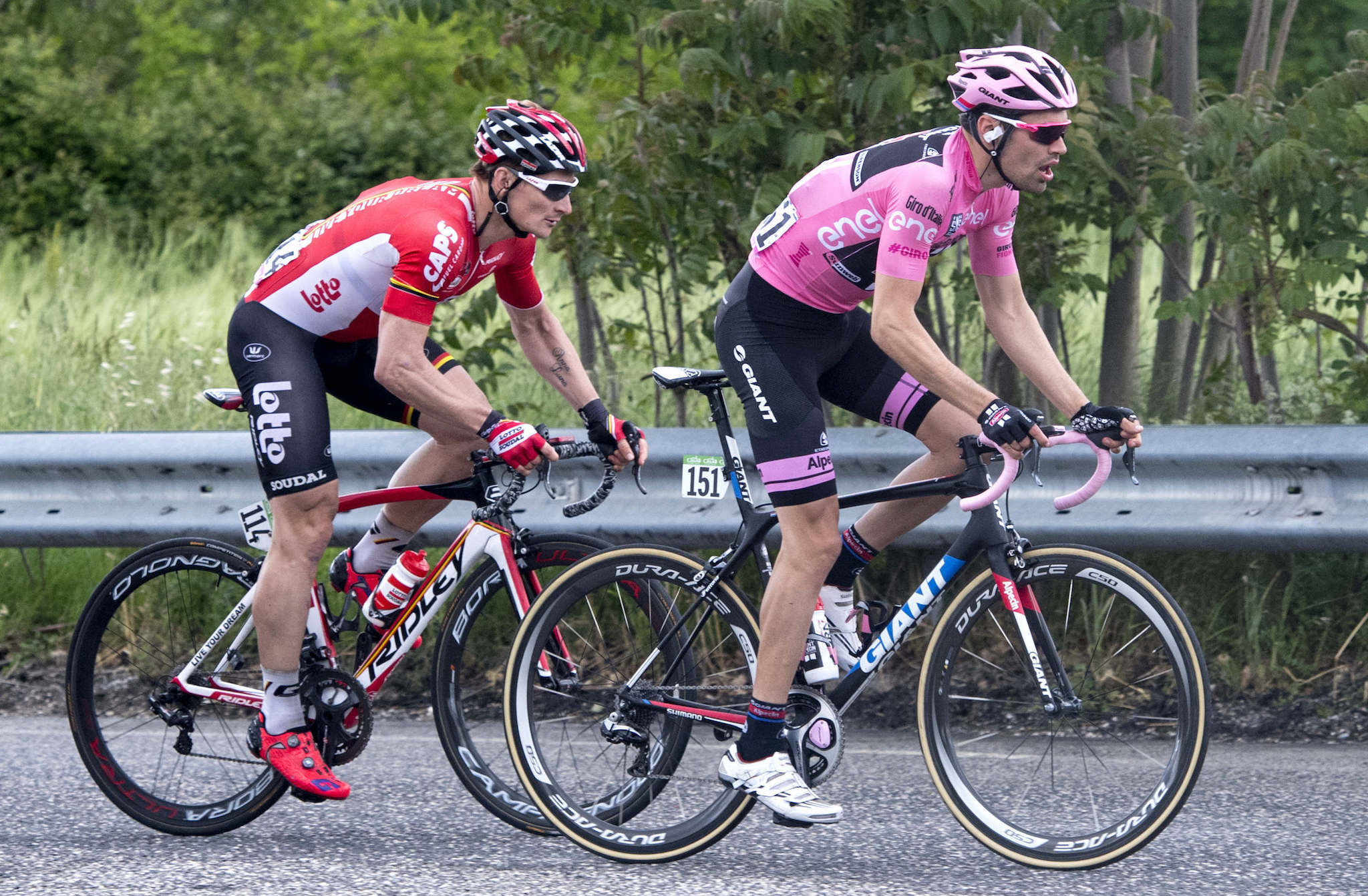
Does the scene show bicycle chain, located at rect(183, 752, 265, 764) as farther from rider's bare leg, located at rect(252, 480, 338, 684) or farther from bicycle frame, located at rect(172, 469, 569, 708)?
rider's bare leg, located at rect(252, 480, 338, 684)

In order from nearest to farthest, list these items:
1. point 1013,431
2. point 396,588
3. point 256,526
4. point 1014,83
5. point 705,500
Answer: point 1013,431
point 1014,83
point 396,588
point 256,526
point 705,500

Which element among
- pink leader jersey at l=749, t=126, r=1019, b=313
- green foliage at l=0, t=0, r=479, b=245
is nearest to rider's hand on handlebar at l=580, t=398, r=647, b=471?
pink leader jersey at l=749, t=126, r=1019, b=313

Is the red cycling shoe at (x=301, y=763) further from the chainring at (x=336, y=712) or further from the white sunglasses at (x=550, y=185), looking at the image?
the white sunglasses at (x=550, y=185)

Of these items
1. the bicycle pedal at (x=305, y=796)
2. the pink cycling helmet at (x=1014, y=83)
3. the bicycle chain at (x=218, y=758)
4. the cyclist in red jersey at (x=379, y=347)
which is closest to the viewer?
the pink cycling helmet at (x=1014, y=83)

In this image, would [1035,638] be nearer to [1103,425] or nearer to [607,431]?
[1103,425]

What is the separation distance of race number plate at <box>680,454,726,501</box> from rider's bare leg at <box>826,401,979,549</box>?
1.48 ft

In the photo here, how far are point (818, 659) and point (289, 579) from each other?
4.91 feet

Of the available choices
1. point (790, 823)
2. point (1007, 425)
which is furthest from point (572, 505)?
point (1007, 425)

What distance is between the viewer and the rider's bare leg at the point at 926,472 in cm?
423

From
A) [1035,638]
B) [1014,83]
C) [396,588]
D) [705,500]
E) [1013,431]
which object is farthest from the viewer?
[705,500]

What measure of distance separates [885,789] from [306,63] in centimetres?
2218

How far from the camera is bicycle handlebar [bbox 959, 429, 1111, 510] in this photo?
3645 mm

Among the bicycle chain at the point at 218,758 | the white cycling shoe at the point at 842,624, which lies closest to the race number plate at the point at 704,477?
the white cycling shoe at the point at 842,624

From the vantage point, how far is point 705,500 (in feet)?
17.4
